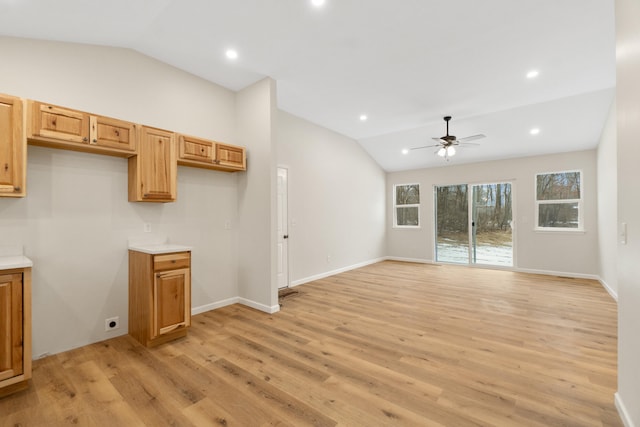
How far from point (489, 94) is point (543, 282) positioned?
3.69 meters

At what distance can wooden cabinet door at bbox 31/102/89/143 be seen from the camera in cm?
231

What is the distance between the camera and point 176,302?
290 cm

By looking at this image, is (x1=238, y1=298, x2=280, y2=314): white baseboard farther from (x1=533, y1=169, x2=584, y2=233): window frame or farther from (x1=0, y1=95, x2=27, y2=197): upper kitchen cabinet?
(x1=533, y1=169, x2=584, y2=233): window frame

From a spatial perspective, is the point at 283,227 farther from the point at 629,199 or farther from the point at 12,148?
the point at 629,199

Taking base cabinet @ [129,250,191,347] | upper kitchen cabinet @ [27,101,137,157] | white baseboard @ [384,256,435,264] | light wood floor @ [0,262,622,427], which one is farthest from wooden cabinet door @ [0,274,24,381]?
white baseboard @ [384,256,435,264]

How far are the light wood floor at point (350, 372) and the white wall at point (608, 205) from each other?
91cm

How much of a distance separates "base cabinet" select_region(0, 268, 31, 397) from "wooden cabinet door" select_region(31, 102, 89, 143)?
113 cm

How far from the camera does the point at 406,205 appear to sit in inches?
314

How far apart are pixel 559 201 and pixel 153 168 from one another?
7.44m

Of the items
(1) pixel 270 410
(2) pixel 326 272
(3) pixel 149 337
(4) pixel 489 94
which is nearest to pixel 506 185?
(4) pixel 489 94

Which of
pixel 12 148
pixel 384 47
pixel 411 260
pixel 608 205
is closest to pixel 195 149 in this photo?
pixel 12 148

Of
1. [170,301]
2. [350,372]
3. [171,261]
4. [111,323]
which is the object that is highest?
[171,261]

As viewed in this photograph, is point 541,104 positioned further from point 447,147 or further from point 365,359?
point 365,359

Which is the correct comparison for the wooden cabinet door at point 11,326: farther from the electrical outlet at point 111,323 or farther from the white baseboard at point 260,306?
the white baseboard at point 260,306
